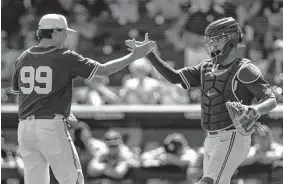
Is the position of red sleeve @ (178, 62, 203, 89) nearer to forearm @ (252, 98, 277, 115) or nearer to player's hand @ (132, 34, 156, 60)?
player's hand @ (132, 34, 156, 60)

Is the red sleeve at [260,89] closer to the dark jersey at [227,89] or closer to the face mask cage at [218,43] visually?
the dark jersey at [227,89]

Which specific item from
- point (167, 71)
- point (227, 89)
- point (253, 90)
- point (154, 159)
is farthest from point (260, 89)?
point (154, 159)

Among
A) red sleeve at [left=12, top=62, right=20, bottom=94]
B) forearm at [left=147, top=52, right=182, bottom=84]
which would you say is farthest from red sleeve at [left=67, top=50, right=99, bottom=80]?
forearm at [left=147, top=52, right=182, bottom=84]

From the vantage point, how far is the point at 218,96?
6734 millimetres

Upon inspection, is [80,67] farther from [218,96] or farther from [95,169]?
[95,169]

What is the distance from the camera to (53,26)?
6.82 meters

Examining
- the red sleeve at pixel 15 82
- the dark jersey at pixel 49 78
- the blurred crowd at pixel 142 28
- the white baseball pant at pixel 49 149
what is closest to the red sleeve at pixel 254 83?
the dark jersey at pixel 49 78

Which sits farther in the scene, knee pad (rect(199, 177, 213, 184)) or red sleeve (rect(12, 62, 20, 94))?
Answer: red sleeve (rect(12, 62, 20, 94))

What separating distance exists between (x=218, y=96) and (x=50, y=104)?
1.41 meters

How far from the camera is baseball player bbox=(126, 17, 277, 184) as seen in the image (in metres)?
6.55

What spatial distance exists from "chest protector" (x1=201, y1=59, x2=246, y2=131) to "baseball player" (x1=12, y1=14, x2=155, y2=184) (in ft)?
2.26

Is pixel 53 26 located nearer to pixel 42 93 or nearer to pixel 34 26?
pixel 42 93

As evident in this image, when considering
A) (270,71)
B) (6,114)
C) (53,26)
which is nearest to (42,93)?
(53,26)

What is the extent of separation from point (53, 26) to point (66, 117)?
2.56 feet
